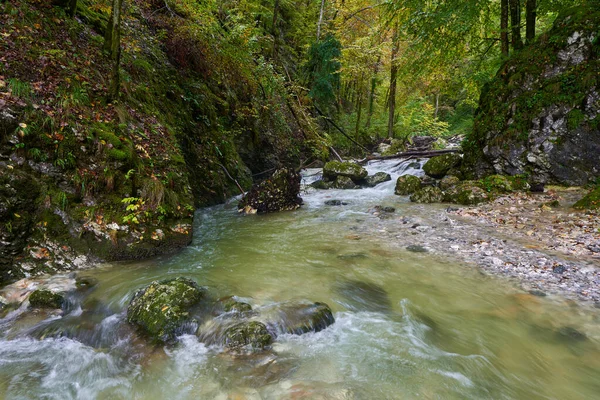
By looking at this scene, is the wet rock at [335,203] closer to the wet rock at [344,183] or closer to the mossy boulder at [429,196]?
the mossy boulder at [429,196]

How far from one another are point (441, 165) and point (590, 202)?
5722 millimetres

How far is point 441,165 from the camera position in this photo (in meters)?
12.5

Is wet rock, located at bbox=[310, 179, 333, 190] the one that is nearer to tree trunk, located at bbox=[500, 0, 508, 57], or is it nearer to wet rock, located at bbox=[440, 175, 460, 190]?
wet rock, located at bbox=[440, 175, 460, 190]

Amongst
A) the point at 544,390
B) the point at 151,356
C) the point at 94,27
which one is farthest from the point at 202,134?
the point at 544,390

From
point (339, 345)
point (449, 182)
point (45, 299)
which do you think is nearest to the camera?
point (339, 345)

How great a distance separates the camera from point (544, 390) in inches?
107

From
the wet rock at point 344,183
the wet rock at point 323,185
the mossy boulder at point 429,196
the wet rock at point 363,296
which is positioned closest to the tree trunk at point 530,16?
the mossy boulder at point 429,196

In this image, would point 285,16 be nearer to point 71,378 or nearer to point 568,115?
point 568,115

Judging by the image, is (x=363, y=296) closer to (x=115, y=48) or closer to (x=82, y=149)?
(x=82, y=149)

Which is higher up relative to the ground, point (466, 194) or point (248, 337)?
point (248, 337)

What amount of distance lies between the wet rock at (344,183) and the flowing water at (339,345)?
8.01 meters

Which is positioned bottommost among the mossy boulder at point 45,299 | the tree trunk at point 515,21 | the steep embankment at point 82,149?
the mossy boulder at point 45,299

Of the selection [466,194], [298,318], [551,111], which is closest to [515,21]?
[551,111]

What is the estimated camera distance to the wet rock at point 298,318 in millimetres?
3438
